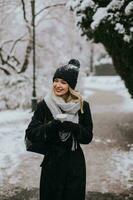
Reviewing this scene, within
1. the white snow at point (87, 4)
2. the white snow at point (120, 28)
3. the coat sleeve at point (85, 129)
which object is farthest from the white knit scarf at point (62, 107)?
the white snow at point (87, 4)

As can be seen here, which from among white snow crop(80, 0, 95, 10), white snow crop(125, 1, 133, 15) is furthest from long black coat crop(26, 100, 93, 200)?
white snow crop(80, 0, 95, 10)

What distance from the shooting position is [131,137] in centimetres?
1226

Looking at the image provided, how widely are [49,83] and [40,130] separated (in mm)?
18267

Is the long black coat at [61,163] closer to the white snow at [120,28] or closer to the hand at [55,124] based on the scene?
the hand at [55,124]

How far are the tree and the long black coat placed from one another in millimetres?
6357

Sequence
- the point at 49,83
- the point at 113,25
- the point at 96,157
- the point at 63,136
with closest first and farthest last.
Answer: the point at 63,136
the point at 96,157
the point at 113,25
the point at 49,83

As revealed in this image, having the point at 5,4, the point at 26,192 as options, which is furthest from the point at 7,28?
the point at 26,192

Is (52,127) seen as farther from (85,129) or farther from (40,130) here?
(85,129)

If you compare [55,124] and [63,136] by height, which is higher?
[55,124]

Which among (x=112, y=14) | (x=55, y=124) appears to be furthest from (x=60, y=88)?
(x=112, y=14)

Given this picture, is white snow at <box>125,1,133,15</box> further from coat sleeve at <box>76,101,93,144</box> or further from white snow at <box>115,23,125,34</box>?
coat sleeve at <box>76,101,93,144</box>

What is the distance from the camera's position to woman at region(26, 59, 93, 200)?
4273 millimetres

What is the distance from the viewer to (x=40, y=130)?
13.9 ft

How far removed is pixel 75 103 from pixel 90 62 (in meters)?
52.6
